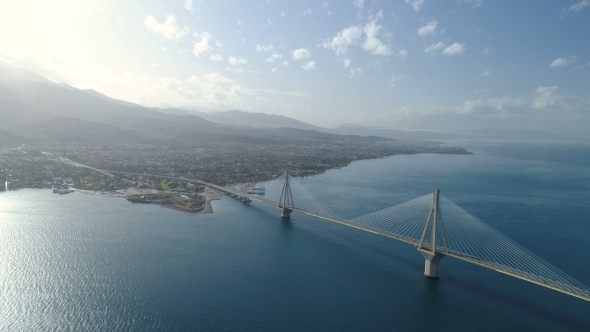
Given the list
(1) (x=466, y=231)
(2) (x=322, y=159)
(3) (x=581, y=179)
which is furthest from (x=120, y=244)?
(3) (x=581, y=179)

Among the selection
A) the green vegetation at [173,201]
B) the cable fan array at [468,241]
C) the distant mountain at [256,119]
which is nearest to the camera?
the cable fan array at [468,241]

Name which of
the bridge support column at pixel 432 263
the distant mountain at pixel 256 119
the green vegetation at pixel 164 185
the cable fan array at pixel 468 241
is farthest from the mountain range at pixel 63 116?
the distant mountain at pixel 256 119

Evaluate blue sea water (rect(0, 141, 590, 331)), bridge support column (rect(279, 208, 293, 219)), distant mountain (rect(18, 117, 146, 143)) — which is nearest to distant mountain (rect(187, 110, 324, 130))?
distant mountain (rect(18, 117, 146, 143))

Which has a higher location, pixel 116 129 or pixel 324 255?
pixel 116 129

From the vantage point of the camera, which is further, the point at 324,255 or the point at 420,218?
the point at 420,218

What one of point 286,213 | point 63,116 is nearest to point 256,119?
point 63,116

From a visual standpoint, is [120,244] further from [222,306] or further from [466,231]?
[466,231]

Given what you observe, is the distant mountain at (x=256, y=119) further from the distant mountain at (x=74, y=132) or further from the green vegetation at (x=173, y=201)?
the green vegetation at (x=173, y=201)

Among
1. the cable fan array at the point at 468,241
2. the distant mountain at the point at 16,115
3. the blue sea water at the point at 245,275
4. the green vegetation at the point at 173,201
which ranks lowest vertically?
the blue sea water at the point at 245,275

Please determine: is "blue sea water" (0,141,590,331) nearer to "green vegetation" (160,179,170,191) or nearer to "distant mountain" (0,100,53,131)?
"green vegetation" (160,179,170,191)
